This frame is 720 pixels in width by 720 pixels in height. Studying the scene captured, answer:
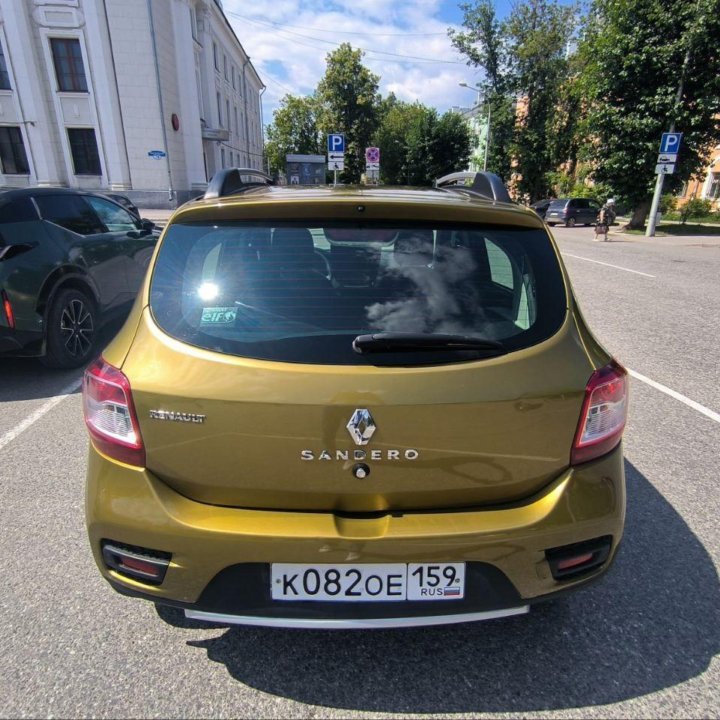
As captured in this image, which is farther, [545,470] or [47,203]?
[47,203]

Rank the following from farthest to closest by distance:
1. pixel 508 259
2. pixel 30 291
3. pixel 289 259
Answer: pixel 30 291
pixel 508 259
pixel 289 259

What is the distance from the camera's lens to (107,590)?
7.32 feet

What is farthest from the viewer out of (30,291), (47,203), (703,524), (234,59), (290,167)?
(234,59)

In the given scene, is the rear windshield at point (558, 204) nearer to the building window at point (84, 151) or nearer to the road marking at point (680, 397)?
the building window at point (84, 151)

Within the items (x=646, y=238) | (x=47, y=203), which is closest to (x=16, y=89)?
(x=47, y=203)

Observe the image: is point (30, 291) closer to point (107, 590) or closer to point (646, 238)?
point (107, 590)

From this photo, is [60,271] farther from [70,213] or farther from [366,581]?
[366,581]

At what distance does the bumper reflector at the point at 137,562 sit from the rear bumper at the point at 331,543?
0.09 feet

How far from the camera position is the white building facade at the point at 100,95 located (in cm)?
2598

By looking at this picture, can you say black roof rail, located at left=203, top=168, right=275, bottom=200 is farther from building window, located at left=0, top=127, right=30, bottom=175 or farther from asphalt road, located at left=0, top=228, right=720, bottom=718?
building window, located at left=0, top=127, right=30, bottom=175

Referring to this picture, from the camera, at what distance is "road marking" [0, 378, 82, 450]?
3680 millimetres

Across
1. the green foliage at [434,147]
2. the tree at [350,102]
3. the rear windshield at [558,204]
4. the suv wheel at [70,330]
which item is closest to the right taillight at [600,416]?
the suv wheel at [70,330]

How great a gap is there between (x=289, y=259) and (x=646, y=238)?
80.8 feet

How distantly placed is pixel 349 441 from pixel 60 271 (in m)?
4.48
